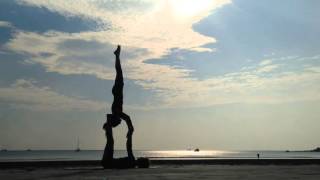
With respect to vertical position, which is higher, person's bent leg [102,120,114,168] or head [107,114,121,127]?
head [107,114,121,127]

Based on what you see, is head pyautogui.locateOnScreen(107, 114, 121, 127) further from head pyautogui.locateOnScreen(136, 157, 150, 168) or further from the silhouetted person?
head pyautogui.locateOnScreen(136, 157, 150, 168)

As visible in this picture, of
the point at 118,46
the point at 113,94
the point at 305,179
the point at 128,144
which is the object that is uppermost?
the point at 118,46

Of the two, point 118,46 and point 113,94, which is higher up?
point 118,46

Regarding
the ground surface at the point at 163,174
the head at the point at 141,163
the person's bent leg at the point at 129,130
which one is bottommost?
the ground surface at the point at 163,174

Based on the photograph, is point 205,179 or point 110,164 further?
point 110,164

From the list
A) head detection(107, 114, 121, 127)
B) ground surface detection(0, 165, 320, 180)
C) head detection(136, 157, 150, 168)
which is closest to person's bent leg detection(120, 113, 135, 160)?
head detection(107, 114, 121, 127)

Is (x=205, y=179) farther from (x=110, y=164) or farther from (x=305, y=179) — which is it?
(x=110, y=164)

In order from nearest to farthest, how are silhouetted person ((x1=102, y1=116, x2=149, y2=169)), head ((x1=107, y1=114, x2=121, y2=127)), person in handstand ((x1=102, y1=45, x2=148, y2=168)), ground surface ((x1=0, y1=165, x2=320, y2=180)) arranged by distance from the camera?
1. ground surface ((x1=0, y1=165, x2=320, y2=180))
2. silhouetted person ((x1=102, y1=116, x2=149, y2=169))
3. person in handstand ((x1=102, y1=45, x2=148, y2=168))
4. head ((x1=107, y1=114, x2=121, y2=127))

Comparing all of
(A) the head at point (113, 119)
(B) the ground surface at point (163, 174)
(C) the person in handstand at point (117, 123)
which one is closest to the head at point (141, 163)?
(C) the person in handstand at point (117, 123)

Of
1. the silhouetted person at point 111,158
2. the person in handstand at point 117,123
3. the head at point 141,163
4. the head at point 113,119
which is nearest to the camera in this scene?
the silhouetted person at point 111,158

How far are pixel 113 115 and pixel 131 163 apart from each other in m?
3.80

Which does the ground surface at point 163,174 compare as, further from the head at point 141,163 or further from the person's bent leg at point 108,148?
the head at point 141,163

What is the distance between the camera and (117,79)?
138 ft

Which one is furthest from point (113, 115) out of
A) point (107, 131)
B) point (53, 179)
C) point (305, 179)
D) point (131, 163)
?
point (305, 179)
